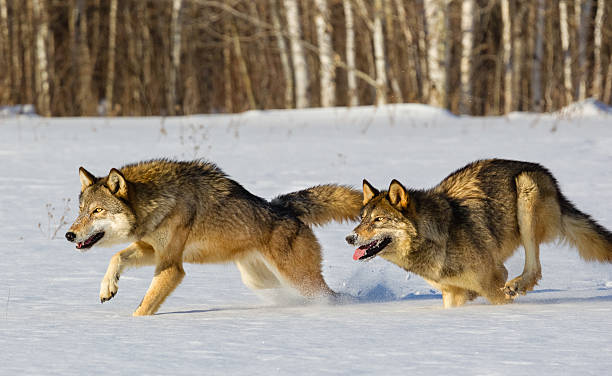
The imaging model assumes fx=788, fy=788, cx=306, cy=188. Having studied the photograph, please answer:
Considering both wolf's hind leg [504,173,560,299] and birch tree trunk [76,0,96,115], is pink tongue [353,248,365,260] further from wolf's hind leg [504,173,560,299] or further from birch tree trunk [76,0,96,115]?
birch tree trunk [76,0,96,115]

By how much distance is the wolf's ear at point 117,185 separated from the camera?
18.6ft

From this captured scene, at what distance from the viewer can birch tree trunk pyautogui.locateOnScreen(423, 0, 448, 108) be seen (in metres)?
18.2

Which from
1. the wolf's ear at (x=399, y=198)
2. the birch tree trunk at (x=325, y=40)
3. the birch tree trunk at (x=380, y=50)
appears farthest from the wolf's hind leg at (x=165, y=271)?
the birch tree trunk at (x=325, y=40)

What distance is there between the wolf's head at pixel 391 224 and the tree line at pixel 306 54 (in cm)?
1315

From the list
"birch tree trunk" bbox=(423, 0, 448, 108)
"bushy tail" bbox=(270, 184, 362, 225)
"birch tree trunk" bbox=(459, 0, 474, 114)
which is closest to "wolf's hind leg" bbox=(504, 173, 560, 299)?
"bushy tail" bbox=(270, 184, 362, 225)

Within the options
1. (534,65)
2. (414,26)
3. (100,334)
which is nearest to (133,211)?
(100,334)

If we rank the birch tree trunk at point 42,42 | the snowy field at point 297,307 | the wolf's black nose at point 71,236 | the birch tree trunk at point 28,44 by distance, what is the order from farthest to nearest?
the birch tree trunk at point 28,44 → the birch tree trunk at point 42,42 → the wolf's black nose at point 71,236 → the snowy field at point 297,307

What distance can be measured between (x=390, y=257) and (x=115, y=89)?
1280 inches

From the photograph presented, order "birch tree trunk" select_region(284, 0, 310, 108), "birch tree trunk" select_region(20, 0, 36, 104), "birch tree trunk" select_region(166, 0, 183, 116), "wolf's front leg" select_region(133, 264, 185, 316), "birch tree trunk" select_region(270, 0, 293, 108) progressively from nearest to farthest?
"wolf's front leg" select_region(133, 264, 185, 316) < "birch tree trunk" select_region(284, 0, 310, 108) < "birch tree trunk" select_region(270, 0, 293, 108) < "birch tree trunk" select_region(166, 0, 183, 116) < "birch tree trunk" select_region(20, 0, 36, 104)

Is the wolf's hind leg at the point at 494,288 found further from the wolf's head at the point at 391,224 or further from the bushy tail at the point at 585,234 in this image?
the bushy tail at the point at 585,234

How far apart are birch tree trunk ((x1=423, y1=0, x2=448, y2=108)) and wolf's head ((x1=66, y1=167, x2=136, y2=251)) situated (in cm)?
1357

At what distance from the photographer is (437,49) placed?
18516mm

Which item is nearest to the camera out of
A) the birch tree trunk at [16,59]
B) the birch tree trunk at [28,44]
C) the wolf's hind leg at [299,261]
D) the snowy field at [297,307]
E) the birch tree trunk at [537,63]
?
the snowy field at [297,307]

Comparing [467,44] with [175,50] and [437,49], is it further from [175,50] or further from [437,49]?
[175,50]
